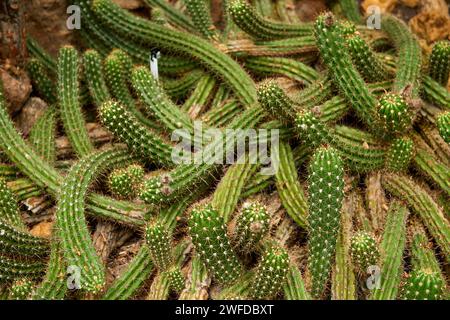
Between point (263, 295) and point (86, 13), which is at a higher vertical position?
point (86, 13)

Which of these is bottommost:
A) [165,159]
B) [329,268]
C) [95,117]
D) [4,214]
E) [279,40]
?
[329,268]

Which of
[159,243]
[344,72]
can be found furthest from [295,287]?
[344,72]

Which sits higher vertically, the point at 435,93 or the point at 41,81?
the point at 41,81

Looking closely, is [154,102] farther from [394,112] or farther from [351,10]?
[351,10]

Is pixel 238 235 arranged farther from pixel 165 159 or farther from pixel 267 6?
pixel 267 6

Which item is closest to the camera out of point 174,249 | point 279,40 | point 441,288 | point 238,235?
point 441,288

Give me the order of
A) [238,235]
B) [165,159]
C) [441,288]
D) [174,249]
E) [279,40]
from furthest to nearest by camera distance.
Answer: [279,40] → [165,159] → [174,249] → [238,235] → [441,288]

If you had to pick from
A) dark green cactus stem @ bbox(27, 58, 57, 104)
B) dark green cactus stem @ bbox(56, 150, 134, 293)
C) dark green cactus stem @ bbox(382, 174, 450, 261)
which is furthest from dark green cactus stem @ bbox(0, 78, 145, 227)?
dark green cactus stem @ bbox(382, 174, 450, 261)

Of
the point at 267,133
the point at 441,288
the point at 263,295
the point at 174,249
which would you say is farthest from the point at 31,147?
the point at 441,288
